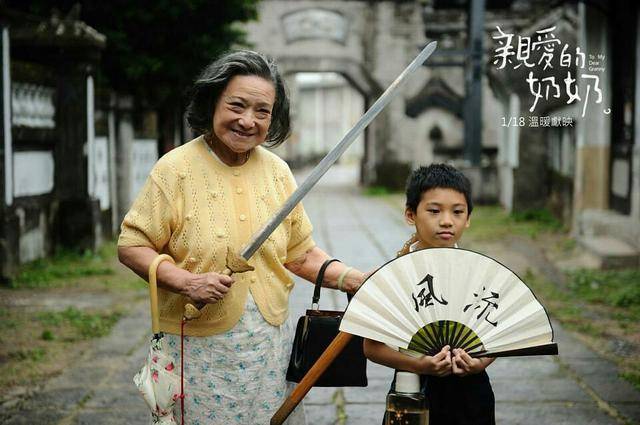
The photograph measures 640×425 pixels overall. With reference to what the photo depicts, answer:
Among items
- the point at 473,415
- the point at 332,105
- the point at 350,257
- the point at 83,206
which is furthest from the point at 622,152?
the point at 332,105

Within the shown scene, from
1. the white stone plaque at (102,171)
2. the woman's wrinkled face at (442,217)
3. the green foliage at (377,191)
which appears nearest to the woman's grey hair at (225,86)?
the woman's wrinkled face at (442,217)

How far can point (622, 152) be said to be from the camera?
32.9ft

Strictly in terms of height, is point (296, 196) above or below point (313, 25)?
below

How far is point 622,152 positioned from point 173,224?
854 cm

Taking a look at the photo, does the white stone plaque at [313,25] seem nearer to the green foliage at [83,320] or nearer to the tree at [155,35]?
the tree at [155,35]

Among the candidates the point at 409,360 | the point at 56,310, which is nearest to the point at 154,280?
the point at 409,360

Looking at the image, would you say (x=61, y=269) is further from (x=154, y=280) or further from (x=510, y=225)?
(x=510, y=225)

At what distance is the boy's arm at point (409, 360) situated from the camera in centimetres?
251

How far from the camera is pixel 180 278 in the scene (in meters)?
2.60

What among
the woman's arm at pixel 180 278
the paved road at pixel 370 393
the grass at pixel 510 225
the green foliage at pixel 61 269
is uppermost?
the woman's arm at pixel 180 278

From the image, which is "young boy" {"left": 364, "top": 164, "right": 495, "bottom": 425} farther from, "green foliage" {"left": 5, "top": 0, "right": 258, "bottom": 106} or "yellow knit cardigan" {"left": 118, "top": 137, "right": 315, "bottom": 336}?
"green foliage" {"left": 5, "top": 0, "right": 258, "bottom": 106}

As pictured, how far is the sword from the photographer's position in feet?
8.37

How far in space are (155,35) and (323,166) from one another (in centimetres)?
1042

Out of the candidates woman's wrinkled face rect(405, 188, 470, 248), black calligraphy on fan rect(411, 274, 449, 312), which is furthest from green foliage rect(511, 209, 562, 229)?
black calligraphy on fan rect(411, 274, 449, 312)
